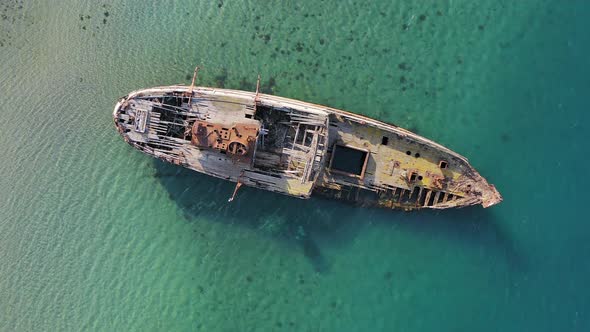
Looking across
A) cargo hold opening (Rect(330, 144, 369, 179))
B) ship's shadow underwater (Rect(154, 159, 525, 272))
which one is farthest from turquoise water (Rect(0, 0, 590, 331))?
cargo hold opening (Rect(330, 144, 369, 179))

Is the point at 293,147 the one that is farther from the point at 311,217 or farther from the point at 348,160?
the point at 311,217

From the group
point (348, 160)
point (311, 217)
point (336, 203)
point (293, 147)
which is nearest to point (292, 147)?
point (293, 147)

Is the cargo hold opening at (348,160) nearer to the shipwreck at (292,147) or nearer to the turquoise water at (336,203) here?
the shipwreck at (292,147)

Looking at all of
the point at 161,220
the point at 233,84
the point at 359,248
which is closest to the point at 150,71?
the point at 233,84

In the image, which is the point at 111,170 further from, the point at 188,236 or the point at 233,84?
the point at 233,84

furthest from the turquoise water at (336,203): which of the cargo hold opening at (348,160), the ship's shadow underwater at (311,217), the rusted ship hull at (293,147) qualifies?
the cargo hold opening at (348,160)

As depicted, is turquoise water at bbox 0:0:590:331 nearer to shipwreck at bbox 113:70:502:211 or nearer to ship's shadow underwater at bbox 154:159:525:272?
ship's shadow underwater at bbox 154:159:525:272
